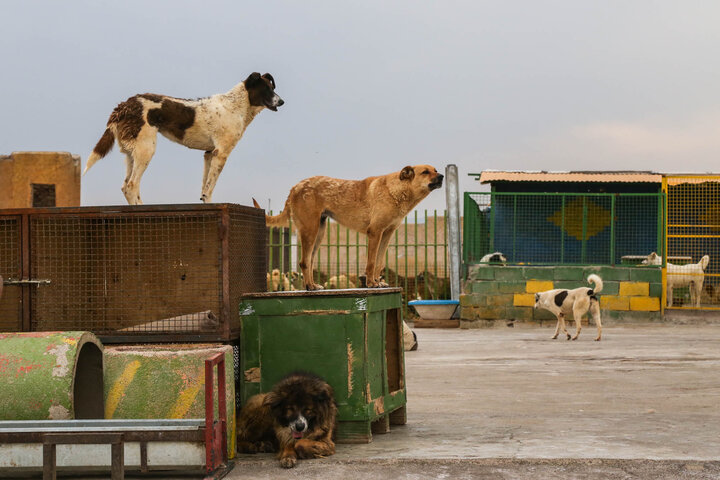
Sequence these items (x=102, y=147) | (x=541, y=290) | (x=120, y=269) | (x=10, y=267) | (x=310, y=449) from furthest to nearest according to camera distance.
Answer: (x=541, y=290) < (x=120, y=269) < (x=102, y=147) < (x=10, y=267) < (x=310, y=449)

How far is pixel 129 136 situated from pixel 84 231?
2.69ft

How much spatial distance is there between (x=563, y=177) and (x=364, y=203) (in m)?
14.3

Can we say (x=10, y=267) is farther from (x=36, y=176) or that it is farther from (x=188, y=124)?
(x=36, y=176)

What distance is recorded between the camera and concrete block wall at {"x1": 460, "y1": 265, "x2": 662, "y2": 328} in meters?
19.0

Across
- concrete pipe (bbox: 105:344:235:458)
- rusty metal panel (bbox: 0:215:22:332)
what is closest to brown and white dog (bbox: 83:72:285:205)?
rusty metal panel (bbox: 0:215:22:332)

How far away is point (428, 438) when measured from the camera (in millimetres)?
6285

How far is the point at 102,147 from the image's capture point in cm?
716

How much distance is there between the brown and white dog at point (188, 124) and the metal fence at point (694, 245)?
1358cm

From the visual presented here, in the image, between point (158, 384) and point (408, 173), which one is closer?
point (158, 384)

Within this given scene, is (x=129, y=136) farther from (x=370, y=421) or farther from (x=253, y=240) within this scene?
(x=370, y=421)

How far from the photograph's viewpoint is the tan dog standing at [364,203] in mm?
8531

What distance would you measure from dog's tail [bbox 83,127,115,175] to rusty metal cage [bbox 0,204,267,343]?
458 mm

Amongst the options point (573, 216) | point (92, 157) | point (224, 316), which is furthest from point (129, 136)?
point (573, 216)

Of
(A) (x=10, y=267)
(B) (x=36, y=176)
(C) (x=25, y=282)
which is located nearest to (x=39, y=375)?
(C) (x=25, y=282)
